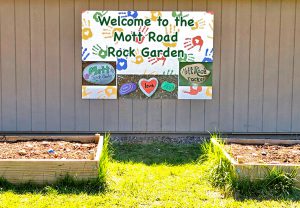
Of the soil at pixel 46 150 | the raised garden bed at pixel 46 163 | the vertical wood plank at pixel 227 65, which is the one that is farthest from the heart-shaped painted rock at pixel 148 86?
the raised garden bed at pixel 46 163

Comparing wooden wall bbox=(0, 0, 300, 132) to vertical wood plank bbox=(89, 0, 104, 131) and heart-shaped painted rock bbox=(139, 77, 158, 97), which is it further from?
heart-shaped painted rock bbox=(139, 77, 158, 97)

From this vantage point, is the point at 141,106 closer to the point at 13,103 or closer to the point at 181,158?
the point at 181,158

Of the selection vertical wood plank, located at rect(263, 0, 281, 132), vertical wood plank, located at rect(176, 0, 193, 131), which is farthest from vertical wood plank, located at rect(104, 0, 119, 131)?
vertical wood plank, located at rect(263, 0, 281, 132)

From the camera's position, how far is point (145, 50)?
7.09 metres

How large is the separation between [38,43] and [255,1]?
367 centimetres

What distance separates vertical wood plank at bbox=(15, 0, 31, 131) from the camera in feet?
23.1

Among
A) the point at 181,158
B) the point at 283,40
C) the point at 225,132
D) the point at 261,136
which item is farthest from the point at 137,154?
the point at 283,40

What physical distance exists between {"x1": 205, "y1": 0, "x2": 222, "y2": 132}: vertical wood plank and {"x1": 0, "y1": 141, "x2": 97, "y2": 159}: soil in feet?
7.94

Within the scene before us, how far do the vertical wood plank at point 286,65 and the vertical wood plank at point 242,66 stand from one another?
564 millimetres

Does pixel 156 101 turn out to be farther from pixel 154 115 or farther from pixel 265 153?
pixel 265 153

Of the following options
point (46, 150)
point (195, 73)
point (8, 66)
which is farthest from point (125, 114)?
point (46, 150)

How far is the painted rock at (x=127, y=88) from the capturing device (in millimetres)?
7145

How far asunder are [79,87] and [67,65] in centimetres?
41

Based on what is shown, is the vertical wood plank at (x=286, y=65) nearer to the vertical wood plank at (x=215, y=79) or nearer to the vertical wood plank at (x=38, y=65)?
the vertical wood plank at (x=215, y=79)
